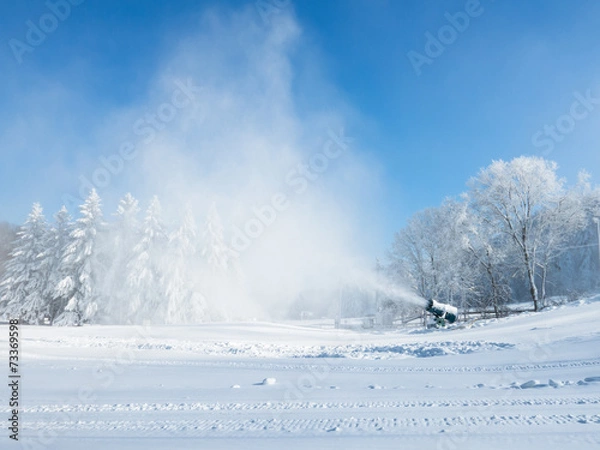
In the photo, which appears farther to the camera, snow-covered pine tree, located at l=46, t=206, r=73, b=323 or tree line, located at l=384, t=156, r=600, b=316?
snow-covered pine tree, located at l=46, t=206, r=73, b=323

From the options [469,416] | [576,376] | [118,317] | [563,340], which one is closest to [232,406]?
[469,416]

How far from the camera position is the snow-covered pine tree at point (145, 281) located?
32.3 meters

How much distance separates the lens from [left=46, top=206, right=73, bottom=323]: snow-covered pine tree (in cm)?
3325

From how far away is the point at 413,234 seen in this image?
35.0 m

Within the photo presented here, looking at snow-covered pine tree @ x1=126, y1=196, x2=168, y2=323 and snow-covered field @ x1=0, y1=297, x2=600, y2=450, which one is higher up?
snow-covered pine tree @ x1=126, y1=196, x2=168, y2=323

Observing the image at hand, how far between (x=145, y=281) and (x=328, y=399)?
29.4 m

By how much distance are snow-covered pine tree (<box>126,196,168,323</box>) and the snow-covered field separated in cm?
1882

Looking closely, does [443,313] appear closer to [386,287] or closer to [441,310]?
[441,310]

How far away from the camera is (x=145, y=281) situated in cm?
3281

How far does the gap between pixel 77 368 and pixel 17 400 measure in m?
4.47

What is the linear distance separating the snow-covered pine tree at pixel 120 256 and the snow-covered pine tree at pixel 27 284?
6266 mm

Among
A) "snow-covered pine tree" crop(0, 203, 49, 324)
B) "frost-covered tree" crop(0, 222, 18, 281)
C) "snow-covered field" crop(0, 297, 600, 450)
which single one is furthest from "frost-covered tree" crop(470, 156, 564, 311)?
"frost-covered tree" crop(0, 222, 18, 281)

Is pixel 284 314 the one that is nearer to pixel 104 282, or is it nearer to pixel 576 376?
pixel 104 282

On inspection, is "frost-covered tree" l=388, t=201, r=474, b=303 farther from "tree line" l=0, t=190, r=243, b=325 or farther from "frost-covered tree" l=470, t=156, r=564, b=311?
"tree line" l=0, t=190, r=243, b=325
